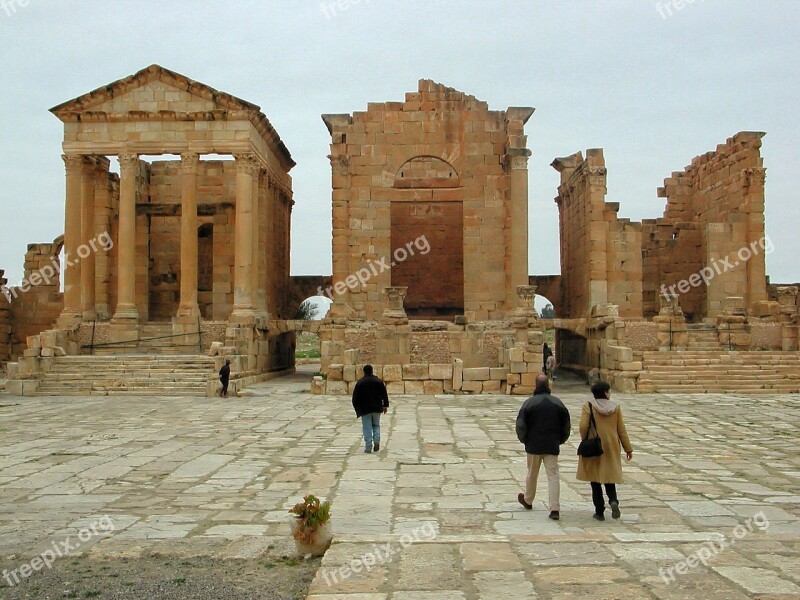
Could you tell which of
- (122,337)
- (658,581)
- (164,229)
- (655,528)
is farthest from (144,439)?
(164,229)

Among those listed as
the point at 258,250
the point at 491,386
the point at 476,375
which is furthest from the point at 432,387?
the point at 258,250

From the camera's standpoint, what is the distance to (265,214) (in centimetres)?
3059

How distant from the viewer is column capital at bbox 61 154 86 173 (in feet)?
90.9

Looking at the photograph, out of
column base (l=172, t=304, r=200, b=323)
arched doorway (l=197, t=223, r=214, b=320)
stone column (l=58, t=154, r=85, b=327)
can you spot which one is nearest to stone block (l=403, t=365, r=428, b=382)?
column base (l=172, t=304, r=200, b=323)

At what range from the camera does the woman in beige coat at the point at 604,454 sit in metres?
7.51

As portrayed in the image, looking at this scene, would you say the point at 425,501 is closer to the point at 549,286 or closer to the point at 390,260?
the point at 390,260

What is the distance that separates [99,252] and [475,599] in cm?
2824

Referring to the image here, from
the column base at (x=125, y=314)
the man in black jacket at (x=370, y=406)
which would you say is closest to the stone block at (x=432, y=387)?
the man in black jacket at (x=370, y=406)

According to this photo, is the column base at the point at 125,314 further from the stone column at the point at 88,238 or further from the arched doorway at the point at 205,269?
the arched doorway at the point at 205,269

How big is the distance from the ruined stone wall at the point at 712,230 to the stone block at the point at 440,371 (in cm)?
1281

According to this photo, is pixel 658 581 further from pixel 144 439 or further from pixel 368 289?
pixel 368 289

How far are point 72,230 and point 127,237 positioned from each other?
225 centimetres

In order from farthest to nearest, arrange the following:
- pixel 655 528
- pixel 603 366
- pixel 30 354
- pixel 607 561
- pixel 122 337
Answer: pixel 122 337, pixel 603 366, pixel 30 354, pixel 655 528, pixel 607 561

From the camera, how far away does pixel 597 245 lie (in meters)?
27.7
